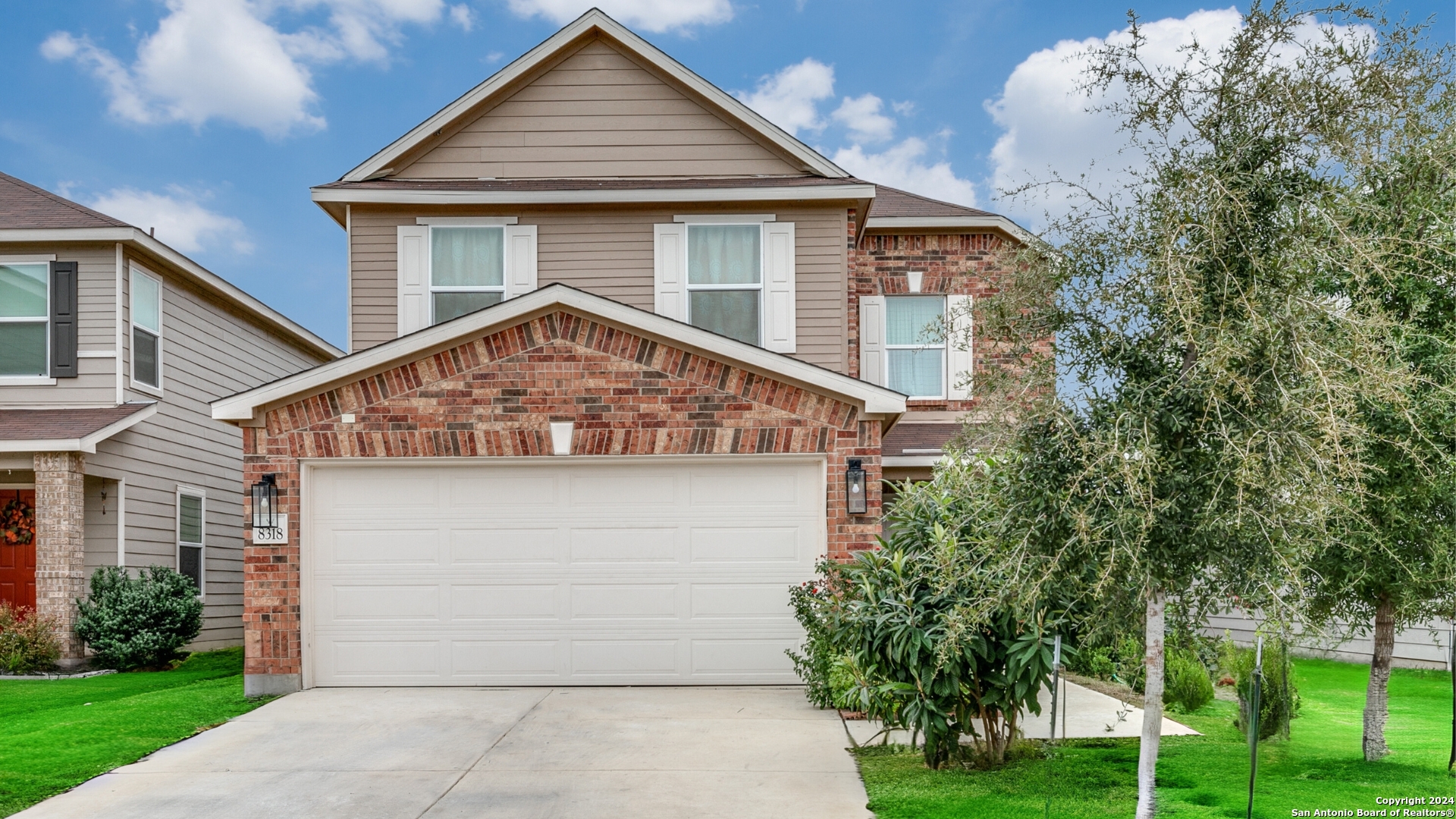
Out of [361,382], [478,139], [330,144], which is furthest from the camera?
A: [330,144]

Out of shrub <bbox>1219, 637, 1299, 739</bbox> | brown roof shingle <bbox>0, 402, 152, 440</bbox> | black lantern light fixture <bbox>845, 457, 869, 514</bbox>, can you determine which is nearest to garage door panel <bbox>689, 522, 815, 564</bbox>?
black lantern light fixture <bbox>845, 457, 869, 514</bbox>

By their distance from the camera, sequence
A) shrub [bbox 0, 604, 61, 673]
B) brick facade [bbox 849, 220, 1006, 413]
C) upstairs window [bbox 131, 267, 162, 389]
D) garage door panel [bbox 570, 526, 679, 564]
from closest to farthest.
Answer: garage door panel [bbox 570, 526, 679, 564]
shrub [bbox 0, 604, 61, 673]
upstairs window [bbox 131, 267, 162, 389]
brick facade [bbox 849, 220, 1006, 413]

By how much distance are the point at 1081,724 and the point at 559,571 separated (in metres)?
5.07

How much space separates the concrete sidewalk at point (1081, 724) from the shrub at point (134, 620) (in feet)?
29.7

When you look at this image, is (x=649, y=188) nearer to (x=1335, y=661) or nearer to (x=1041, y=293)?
(x=1041, y=293)

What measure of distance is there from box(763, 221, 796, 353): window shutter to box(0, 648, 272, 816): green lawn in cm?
685

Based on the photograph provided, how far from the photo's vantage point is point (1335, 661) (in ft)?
47.9

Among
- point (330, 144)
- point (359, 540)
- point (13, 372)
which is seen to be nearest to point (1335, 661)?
point (359, 540)

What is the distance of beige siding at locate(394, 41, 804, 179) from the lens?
14.1m

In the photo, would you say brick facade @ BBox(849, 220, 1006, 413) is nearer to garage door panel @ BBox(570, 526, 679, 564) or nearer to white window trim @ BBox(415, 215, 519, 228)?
white window trim @ BBox(415, 215, 519, 228)

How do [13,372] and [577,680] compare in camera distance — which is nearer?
[577,680]

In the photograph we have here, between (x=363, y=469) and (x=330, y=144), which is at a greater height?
(x=330, y=144)

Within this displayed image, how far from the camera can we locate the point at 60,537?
13.1 metres

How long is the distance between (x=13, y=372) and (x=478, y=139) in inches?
265
